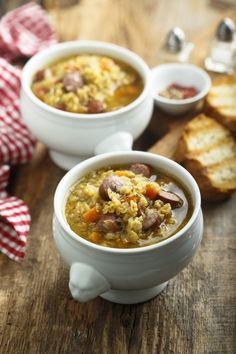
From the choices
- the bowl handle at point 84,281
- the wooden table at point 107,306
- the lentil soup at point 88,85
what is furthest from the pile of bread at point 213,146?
the bowl handle at point 84,281

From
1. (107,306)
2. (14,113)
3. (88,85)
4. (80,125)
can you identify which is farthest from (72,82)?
(107,306)

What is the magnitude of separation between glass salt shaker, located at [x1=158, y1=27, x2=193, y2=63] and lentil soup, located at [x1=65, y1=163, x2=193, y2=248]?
1364 millimetres

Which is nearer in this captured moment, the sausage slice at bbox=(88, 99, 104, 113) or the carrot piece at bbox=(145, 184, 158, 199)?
the carrot piece at bbox=(145, 184, 158, 199)

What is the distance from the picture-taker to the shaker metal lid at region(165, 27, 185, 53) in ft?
11.3

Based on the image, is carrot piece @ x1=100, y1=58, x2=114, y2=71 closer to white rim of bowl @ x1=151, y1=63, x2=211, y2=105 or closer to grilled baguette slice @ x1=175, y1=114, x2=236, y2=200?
white rim of bowl @ x1=151, y1=63, x2=211, y2=105

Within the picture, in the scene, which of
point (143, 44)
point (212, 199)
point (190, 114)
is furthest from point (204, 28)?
point (212, 199)

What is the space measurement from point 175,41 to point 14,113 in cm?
104

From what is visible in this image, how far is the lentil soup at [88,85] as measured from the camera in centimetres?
278

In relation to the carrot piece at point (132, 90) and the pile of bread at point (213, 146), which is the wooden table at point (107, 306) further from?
the carrot piece at point (132, 90)

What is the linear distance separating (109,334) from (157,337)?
0.18m

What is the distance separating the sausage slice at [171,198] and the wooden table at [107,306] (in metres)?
0.37

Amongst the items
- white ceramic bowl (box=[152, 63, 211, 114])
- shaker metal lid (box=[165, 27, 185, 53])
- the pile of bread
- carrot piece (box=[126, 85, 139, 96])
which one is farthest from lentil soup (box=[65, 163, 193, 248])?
shaker metal lid (box=[165, 27, 185, 53])

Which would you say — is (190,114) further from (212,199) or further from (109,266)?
(109,266)

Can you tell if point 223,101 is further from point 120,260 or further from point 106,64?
point 120,260
